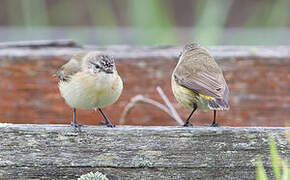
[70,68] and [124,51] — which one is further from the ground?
[124,51]

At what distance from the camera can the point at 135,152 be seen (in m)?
2.81

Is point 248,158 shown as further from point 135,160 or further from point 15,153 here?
point 15,153

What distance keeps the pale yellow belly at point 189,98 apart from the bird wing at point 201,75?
0.10 ft

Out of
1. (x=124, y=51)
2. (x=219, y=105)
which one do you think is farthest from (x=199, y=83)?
(x=124, y=51)

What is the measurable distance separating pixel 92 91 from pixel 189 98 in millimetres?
630

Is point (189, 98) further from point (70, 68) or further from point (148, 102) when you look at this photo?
point (70, 68)

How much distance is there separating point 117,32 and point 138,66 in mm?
1550

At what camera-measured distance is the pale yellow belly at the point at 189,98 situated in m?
3.97

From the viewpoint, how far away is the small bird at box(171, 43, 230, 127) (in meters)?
3.85

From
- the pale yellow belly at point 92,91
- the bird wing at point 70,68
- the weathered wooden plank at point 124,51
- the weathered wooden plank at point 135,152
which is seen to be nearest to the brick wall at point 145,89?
the weathered wooden plank at point 124,51

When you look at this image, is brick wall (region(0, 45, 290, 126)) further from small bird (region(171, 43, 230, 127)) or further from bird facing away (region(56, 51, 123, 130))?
bird facing away (region(56, 51, 123, 130))

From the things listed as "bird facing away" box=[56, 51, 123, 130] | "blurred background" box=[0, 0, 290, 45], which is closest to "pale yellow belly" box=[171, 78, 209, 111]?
"bird facing away" box=[56, 51, 123, 130]

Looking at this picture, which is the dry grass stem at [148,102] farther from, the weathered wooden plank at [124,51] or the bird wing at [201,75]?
the weathered wooden plank at [124,51]

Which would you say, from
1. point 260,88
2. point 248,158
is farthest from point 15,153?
point 260,88
